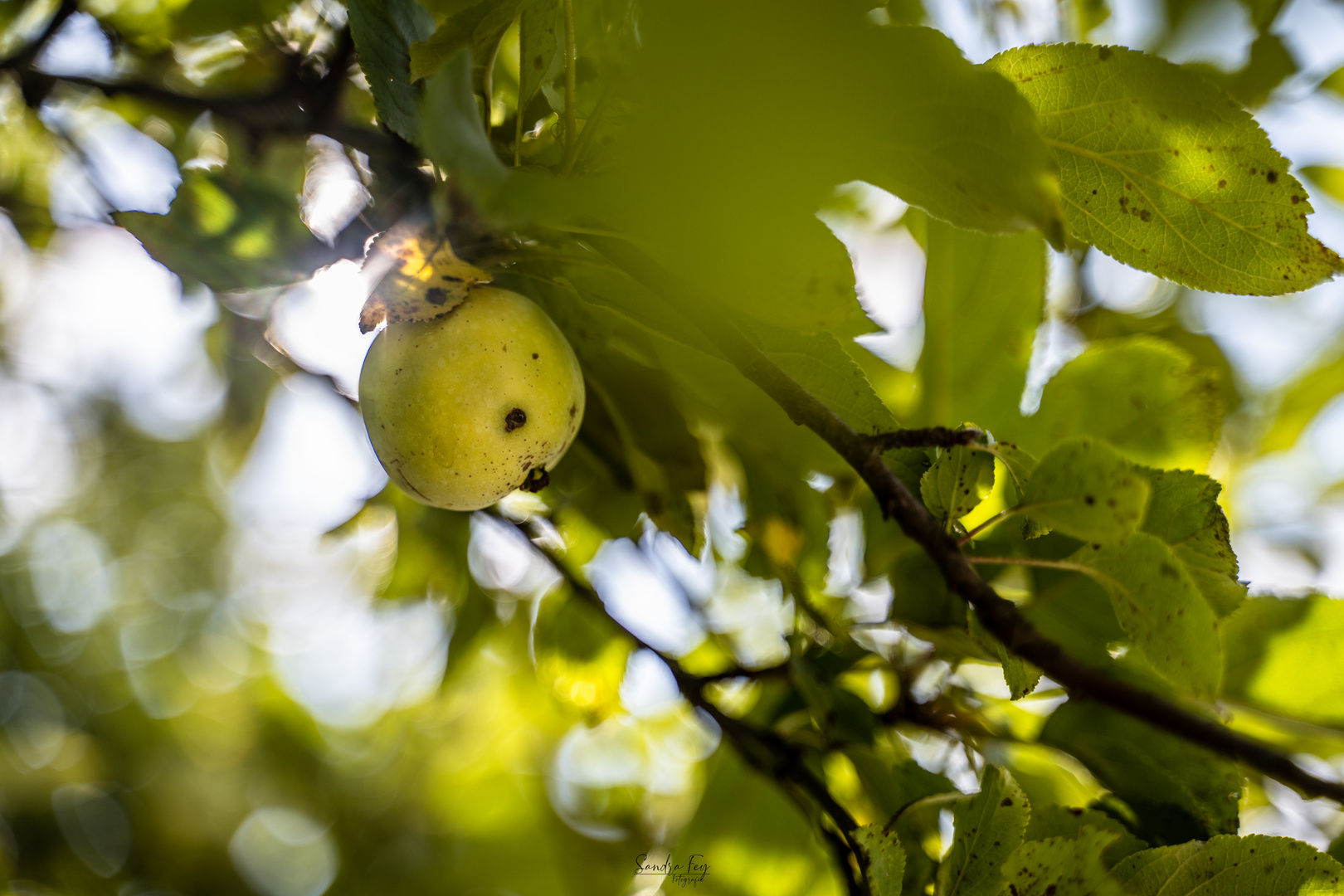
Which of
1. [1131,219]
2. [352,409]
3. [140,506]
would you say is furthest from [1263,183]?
[140,506]

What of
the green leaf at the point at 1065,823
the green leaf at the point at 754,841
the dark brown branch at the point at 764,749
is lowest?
the green leaf at the point at 754,841

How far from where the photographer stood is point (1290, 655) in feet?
2.26

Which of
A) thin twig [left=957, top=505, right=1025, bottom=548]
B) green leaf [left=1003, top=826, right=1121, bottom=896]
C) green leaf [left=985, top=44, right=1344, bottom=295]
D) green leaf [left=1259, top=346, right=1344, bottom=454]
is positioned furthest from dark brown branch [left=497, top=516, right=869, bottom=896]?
green leaf [left=1259, top=346, right=1344, bottom=454]

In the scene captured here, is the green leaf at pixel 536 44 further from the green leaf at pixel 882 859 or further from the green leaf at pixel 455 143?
the green leaf at pixel 882 859

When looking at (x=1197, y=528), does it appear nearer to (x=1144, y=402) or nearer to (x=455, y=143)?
(x=1144, y=402)

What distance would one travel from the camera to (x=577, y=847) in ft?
5.16

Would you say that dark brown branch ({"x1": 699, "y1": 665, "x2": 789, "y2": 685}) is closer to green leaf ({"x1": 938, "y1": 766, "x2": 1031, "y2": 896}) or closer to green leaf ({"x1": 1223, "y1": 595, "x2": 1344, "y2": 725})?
green leaf ({"x1": 938, "y1": 766, "x2": 1031, "y2": 896})

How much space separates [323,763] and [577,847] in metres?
1.37

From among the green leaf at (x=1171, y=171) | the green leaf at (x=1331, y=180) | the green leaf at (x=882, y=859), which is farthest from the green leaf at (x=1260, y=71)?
the green leaf at (x=882, y=859)

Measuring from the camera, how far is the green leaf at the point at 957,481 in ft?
1.58

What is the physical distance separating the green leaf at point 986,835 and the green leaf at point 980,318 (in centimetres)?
39

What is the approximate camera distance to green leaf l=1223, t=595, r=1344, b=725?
68cm

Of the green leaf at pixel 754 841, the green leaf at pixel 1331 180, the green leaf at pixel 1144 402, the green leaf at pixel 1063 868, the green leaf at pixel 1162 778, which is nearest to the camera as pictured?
the green leaf at pixel 1063 868

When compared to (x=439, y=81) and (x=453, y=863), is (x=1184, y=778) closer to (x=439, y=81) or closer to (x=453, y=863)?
(x=439, y=81)
